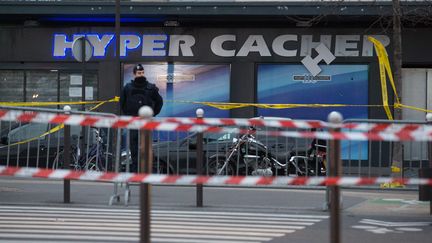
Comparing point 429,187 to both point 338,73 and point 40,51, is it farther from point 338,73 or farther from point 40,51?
point 40,51

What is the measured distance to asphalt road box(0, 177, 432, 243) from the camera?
7156 mm

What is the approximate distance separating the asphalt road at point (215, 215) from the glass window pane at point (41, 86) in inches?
337

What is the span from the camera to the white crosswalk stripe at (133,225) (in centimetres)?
697

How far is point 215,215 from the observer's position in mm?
8539

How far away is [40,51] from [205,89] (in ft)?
17.2

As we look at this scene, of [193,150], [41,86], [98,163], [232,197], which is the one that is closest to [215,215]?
[232,197]

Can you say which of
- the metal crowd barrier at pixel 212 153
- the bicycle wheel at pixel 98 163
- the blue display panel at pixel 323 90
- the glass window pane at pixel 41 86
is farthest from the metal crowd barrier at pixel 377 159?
the glass window pane at pixel 41 86

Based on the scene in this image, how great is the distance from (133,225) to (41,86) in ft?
42.6

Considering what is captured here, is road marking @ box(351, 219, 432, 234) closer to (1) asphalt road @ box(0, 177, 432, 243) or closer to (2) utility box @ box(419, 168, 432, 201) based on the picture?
(1) asphalt road @ box(0, 177, 432, 243)

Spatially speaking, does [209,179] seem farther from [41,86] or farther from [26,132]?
[41,86]

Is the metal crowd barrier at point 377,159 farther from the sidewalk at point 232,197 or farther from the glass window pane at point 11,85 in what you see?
the glass window pane at point 11,85

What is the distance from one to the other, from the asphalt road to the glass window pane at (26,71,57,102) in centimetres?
857

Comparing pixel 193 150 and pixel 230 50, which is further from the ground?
pixel 230 50

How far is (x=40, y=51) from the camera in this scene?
1956 centimetres
